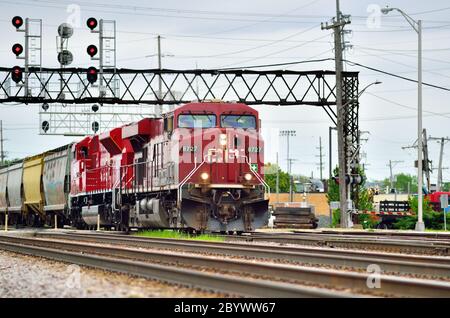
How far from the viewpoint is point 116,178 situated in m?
32.3

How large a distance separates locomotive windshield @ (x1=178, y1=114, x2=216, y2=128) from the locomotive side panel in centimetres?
2692

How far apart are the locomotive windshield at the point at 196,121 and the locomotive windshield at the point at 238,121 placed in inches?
13.4

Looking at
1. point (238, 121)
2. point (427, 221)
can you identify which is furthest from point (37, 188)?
point (427, 221)

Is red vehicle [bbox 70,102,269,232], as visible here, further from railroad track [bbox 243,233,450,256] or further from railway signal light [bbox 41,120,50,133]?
railway signal light [bbox 41,120,50,133]

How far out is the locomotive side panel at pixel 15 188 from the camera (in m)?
50.7

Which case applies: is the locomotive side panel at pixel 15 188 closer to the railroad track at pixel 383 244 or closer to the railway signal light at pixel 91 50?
the railway signal light at pixel 91 50

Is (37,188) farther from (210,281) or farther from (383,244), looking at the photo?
(210,281)

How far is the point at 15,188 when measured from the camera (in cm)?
5191

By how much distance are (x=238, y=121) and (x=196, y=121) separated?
1.45 metres

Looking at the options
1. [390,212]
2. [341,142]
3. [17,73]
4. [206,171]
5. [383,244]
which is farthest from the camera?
[390,212]

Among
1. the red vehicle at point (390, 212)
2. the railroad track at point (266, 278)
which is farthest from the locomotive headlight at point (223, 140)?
the red vehicle at point (390, 212)

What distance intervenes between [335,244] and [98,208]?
14642mm
